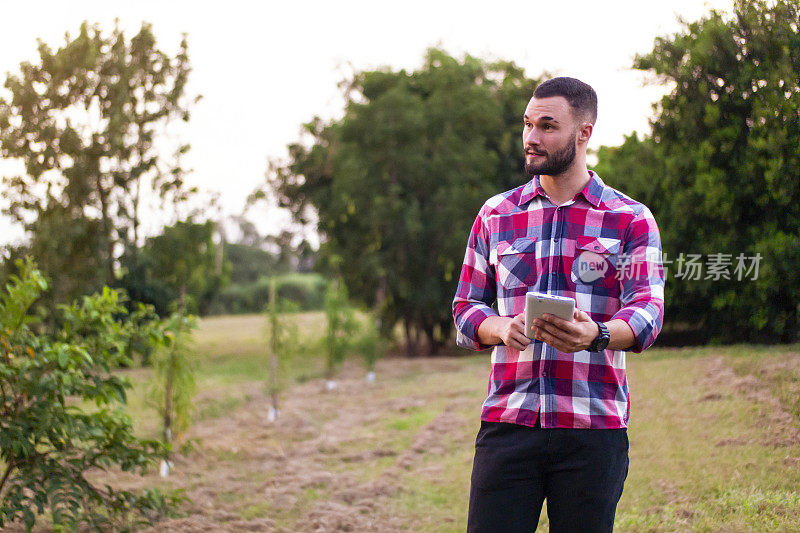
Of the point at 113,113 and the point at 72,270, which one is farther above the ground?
the point at 113,113

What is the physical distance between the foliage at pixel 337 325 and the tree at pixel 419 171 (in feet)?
7.87

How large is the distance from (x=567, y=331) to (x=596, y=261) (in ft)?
1.28

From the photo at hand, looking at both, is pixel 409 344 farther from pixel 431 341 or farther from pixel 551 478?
pixel 551 478

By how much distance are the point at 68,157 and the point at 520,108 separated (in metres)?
8.83

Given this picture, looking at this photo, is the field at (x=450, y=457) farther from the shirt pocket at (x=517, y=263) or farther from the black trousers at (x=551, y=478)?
the shirt pocket at (x=517, y=263)

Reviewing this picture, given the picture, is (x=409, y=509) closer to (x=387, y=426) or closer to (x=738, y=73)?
(x=387, y=426)

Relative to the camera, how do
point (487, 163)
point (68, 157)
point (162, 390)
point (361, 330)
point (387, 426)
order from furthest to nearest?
point (487, 163) → point (68, 157) → point (361, 330) → point (387, 426) → point (162, 390)

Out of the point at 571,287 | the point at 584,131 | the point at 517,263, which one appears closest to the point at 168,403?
the point at 517,263

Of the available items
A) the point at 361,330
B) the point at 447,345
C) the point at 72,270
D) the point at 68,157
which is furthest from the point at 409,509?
the point at 447,345

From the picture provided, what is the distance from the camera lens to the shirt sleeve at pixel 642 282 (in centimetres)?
223

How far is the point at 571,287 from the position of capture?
242 cm

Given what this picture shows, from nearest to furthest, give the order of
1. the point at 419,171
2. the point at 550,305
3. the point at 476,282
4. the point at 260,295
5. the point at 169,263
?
the point at 550,305, the point at 476,282, the point at 419,171, the point at 169,263, the point at 260,295

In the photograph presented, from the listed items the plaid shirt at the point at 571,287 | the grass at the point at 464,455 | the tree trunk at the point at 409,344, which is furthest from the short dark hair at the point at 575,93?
the tree trunk at the point at 409,344

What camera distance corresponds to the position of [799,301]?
219 inches
